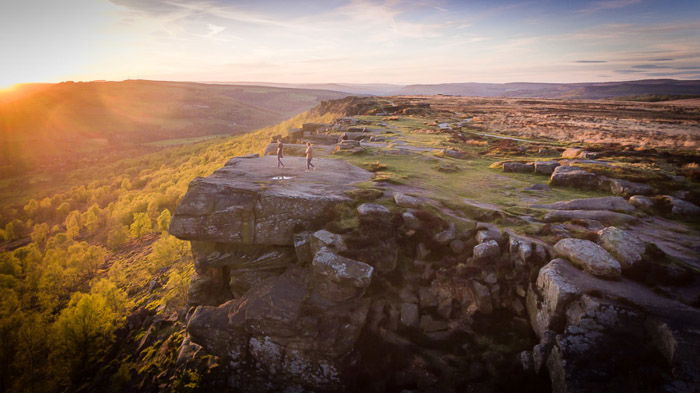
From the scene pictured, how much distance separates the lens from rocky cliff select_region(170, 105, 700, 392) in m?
10.9

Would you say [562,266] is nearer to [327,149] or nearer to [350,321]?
[350,321]

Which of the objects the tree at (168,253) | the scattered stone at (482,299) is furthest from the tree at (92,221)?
the scattered stone at (482,299)

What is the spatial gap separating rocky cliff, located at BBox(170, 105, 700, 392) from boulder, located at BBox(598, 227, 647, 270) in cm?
6

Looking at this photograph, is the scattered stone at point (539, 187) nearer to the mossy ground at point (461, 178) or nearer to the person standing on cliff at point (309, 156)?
the mossy ground at point (461, 178)

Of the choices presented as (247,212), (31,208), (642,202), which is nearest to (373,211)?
(247,212)

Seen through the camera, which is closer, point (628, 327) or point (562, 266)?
point (628, 327)

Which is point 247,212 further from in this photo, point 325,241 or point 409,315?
Answer: point 409,315

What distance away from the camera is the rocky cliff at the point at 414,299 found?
10.9m

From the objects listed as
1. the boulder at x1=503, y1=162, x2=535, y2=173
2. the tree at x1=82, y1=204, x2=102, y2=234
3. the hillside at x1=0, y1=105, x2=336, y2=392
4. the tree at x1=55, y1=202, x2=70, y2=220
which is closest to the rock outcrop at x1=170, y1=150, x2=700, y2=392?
the hillside at x1=0, y1=105, x2=336, y2=392

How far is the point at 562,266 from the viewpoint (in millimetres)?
13055

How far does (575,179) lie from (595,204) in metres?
5.56

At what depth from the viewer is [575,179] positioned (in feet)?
76.0

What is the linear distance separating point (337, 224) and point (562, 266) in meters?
11.1

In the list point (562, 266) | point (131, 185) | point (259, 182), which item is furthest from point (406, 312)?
point (131, 185)
